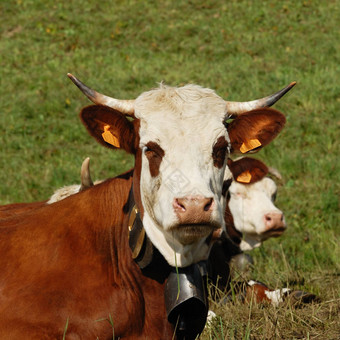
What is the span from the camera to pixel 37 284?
152 inches

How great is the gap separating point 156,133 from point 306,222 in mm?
5960

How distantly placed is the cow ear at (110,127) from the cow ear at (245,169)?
1.59 m

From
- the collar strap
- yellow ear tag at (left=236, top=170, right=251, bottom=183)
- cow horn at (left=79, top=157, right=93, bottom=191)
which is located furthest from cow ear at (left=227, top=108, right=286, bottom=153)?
cow horn at (left=79, top=157, right=93, bottom=191)

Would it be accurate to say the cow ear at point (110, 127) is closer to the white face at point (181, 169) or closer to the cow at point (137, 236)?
the cow at point (137, 236)

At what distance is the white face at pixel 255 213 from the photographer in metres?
7.58

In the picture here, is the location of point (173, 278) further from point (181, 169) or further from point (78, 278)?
point (181, 169)

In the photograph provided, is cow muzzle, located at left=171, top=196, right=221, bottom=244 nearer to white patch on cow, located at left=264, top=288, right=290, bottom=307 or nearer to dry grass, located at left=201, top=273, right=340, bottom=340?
dry grass, located at left=201, top=273, right=340, bottom=340

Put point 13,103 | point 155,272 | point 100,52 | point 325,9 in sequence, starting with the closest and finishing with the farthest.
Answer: point 155,272 → point 13,103 → point 100,52 → point 325,9

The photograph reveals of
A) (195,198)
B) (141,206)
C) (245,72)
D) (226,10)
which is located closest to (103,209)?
Result: (141,206)

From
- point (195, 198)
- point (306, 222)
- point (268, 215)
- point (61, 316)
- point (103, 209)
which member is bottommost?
point (306, 222)

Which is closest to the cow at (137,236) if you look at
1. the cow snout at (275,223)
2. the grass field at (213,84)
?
the grass field at (213,84)

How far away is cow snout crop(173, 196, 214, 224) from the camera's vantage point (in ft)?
11.3

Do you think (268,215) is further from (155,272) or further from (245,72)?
(245,72)

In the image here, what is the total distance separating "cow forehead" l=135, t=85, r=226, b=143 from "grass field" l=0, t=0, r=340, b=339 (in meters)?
1.35
